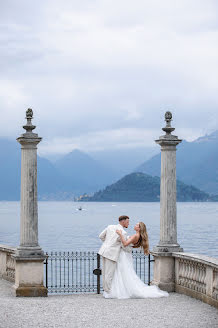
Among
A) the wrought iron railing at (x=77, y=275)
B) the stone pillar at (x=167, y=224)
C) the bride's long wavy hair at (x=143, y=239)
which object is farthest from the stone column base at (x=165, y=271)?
the bride's long wavy hair at (x=143, y=239)

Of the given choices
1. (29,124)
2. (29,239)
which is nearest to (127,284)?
(29,239)

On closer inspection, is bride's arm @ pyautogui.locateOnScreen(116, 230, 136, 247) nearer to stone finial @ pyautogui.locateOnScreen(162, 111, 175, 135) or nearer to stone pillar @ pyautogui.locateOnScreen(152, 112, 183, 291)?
stone pillar @ pyautogui.locateOnScreen(152, 112, 183, 291)

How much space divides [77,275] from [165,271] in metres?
31.6

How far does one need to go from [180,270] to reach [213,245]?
66072 millimetres

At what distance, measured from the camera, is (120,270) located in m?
13.9

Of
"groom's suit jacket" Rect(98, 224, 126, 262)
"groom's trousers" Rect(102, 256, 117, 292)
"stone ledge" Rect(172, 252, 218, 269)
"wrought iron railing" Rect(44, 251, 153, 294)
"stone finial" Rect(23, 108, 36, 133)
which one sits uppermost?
"stone finial" Rect(23, 108, 36, 133)

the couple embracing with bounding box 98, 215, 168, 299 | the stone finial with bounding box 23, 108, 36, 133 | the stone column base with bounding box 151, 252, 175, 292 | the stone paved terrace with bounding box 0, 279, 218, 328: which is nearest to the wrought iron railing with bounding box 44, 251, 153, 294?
the stone column base with bounding box 151, 252, 175, 292

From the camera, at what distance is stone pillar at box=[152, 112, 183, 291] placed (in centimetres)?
1466

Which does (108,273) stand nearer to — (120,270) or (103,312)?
(120,270)

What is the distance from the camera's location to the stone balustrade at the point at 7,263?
16.0m

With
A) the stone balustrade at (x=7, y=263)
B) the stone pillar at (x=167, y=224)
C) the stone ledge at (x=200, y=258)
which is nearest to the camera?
the stone ledge at (x=200, y=258)

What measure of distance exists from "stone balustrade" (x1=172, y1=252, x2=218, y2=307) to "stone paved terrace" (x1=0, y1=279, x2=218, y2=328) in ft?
0.60

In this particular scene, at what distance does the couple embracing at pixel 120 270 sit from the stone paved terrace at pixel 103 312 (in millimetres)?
296

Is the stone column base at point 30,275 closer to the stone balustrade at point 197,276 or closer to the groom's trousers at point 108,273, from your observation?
the groom's trousers at point 108,273
